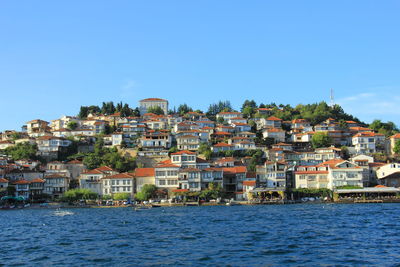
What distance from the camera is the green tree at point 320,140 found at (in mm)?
91688

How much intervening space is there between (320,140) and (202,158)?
24898mm

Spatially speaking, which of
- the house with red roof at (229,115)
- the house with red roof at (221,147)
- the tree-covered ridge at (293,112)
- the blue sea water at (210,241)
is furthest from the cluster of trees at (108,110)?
the blue sea water at (210,241)

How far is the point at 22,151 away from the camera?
8950 cm

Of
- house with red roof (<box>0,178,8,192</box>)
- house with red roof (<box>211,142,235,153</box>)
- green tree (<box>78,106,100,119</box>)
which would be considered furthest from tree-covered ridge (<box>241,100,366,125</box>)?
house with red roof (<box>0,178,8,192</box>)

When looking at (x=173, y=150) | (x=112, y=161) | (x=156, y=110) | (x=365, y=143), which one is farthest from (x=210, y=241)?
(x=156, y=110)

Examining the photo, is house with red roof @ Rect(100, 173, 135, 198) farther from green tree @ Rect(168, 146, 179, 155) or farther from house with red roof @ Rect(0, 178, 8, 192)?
house with red roof @ Rect(0, 178, 8, 192)

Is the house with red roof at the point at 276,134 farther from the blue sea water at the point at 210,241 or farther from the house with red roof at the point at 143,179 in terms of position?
the blue sea water at the point at 210,241

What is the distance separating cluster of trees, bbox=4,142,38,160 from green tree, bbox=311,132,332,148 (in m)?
55.6

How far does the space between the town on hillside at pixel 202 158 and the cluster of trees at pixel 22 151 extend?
0.19 meters

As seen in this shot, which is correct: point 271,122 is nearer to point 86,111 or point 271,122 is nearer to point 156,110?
point 156,110

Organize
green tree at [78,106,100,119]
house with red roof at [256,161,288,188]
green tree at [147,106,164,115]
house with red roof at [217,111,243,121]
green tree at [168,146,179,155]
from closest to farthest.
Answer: house with red roof at [256,161,288,188], green tree at [168,146,179,155], house with red roof at [217,111,243,121], green tree at [78,106,100,119], green tree at [147,106,164,115]

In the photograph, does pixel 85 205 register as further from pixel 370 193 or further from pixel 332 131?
pixel 332 131

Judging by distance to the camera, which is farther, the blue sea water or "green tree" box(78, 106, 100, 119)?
"green tree" box(78, 106, 100, 119)

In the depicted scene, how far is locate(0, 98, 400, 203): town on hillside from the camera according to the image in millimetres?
72500
